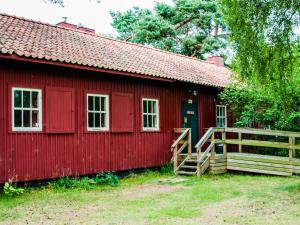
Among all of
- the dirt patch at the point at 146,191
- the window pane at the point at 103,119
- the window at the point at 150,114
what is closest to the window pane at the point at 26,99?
the window pane at the point at 103,119

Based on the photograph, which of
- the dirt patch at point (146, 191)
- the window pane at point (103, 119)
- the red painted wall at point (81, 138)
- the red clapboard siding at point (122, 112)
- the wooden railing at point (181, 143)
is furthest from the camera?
the wooden railing at point (181, 143)

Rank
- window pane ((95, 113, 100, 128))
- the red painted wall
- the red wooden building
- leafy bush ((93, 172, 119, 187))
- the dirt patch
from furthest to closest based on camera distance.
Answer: window pane ((95, 113, 100, 128)), leafy bush ((93, 172, 119, 187)), the red wooden building, the red painted wall, the dirt patch

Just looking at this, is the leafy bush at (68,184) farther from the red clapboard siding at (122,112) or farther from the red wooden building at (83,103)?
the red clapboard siding at (122,112)

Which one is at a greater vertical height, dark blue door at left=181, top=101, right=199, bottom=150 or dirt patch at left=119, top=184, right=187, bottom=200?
dark blue door at left=181, top=101, right=199, bottom=150

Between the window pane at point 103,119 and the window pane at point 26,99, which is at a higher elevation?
the window pane at point 26,99

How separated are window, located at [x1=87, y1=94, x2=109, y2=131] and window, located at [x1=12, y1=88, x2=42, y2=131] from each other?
1750 mm

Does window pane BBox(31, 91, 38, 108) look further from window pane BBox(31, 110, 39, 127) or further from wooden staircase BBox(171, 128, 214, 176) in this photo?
wooden staircase BBox(171, 128, 214, 176)

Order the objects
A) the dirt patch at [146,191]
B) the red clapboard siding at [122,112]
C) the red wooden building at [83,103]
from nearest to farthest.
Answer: the dirt patch at [146,191], the red wooden building at [83,103], the red clapboard siding at [122,112]

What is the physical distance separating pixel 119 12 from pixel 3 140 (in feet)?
110

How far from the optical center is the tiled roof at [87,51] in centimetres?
1094

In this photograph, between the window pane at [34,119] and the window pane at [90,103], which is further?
the window pane at [90,103]

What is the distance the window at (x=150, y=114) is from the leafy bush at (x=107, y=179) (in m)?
2.50

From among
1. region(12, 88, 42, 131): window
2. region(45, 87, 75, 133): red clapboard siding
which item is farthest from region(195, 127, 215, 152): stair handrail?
region(12, 88, 42, 131): window

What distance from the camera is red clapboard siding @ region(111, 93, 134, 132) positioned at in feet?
→ 42.1
